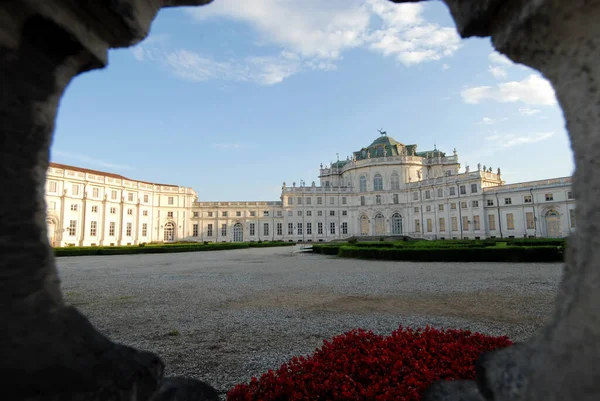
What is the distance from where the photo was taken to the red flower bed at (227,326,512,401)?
2.45 metres

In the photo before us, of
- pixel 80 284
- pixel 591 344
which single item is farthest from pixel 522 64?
pixel 80 284

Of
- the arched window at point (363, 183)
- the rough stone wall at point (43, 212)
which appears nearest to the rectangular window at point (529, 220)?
the arched window at point (363, 183)

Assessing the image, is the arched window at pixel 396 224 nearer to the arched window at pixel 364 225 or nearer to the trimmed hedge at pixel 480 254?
the arched window at pixel 364 225

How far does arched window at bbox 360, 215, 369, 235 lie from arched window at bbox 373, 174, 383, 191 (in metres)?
5.68

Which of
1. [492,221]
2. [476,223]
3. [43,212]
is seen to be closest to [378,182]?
[476,223]

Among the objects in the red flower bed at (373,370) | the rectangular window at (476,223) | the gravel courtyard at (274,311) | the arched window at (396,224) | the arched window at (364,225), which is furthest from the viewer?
the arched window at (364,225)

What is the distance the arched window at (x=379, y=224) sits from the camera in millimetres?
56562

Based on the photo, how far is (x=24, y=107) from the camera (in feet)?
4.63

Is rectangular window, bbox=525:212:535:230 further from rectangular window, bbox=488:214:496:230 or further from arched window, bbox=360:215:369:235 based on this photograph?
arched window, bbox=360:215:369:235

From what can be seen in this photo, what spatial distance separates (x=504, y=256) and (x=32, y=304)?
17.0 m

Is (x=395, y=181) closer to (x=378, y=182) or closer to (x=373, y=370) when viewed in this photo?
(x=378, y=182)

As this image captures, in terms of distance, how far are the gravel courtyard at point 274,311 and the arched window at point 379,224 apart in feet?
155

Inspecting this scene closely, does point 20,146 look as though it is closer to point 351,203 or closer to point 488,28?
point 488,28

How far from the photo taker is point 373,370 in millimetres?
2844
